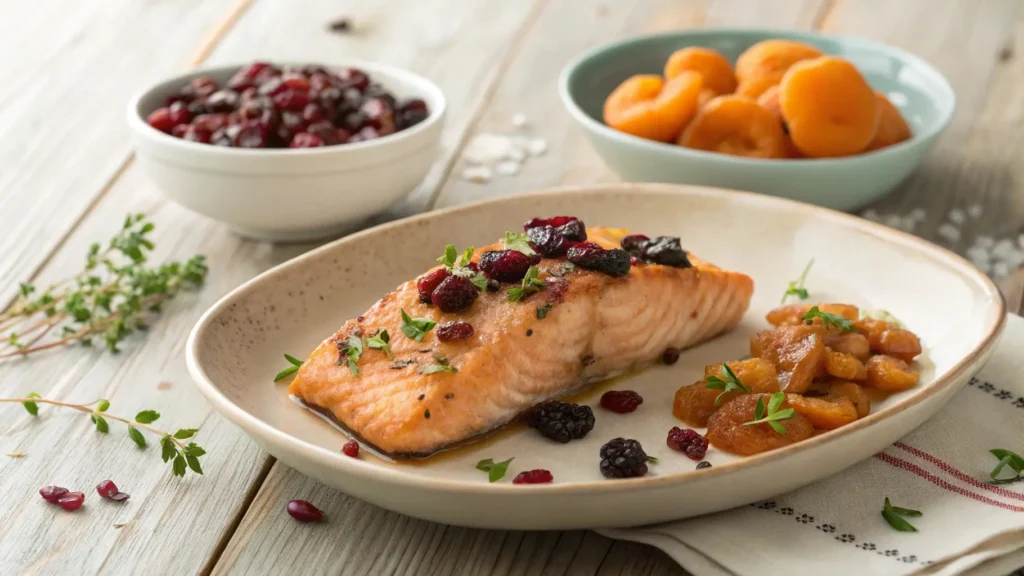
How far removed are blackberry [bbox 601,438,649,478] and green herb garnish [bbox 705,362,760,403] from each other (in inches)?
13.4

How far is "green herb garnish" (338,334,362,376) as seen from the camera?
9.72ft

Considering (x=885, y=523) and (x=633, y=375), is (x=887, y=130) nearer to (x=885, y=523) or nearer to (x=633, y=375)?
(x=633, y=375)

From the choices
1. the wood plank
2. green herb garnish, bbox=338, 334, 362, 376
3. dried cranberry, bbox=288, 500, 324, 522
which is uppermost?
green herb garnish, bbox=338, 334, 362, 376

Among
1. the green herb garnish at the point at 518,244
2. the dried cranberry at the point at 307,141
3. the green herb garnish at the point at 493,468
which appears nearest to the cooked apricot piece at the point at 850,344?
the green herb garnish at the point at 518,244

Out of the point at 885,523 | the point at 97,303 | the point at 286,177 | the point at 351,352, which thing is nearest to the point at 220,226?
the point at 286,177

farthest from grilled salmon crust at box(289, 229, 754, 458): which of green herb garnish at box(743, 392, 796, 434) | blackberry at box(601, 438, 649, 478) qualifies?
green herb garnish at box(743, 392, 796, 434)

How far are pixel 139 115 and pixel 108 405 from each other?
164cm

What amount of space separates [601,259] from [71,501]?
1.57 meters

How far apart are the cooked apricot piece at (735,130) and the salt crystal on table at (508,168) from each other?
864 millimetres

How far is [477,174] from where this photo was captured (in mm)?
4895

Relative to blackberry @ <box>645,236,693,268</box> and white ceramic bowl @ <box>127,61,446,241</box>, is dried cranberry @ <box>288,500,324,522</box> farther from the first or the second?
white ceramic bowl @ <box>127,61,446,241</box>

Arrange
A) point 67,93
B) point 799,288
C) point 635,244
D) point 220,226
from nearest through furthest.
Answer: point 635,244
point 799,288
point 220,226
point 67,93

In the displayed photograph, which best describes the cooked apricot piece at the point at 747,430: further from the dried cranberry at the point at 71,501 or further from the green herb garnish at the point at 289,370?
the dried cranberry at the point at 71,501

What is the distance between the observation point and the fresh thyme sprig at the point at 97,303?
3.68 m
